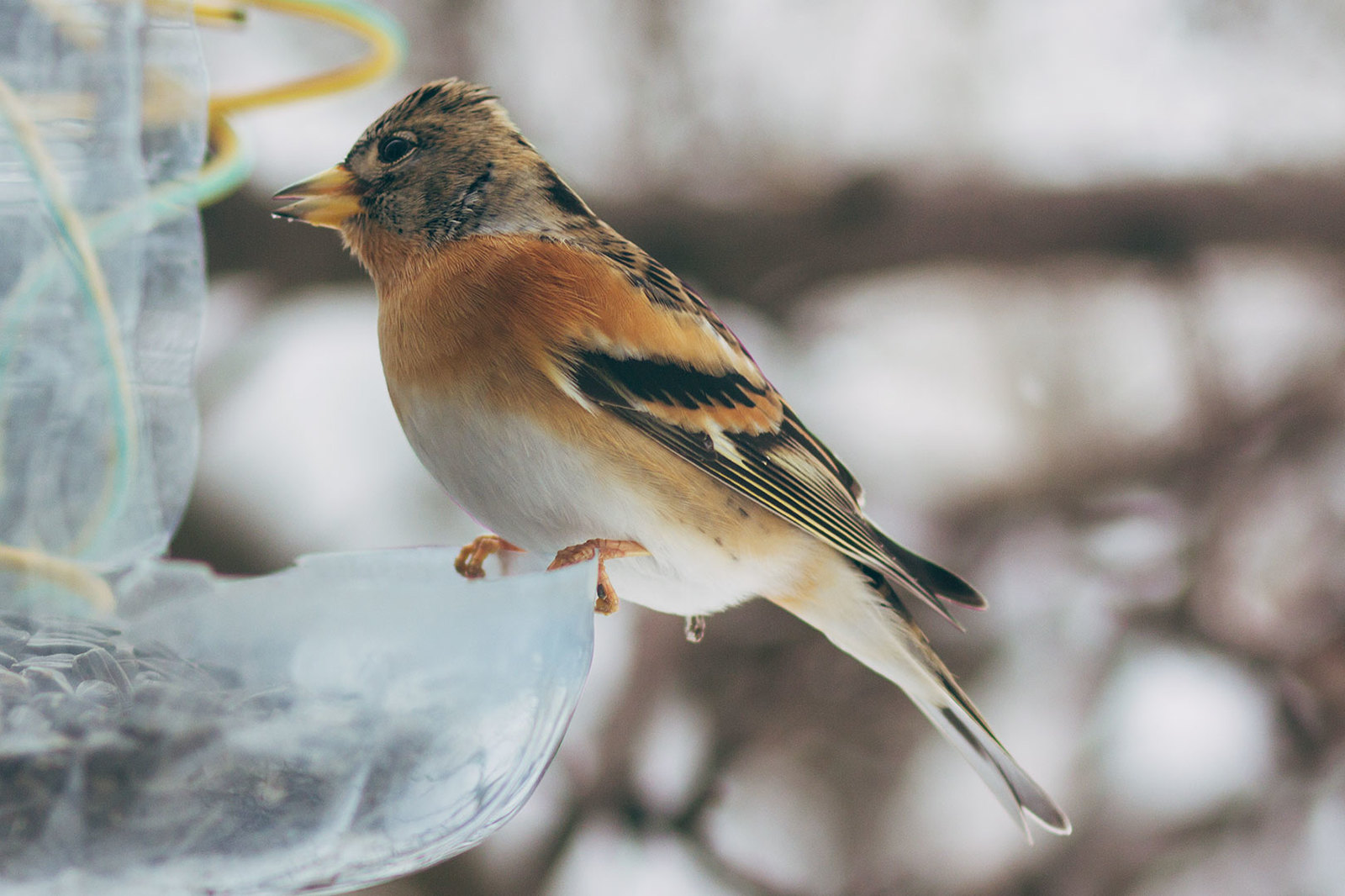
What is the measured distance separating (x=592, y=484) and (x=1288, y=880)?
1.62 meters

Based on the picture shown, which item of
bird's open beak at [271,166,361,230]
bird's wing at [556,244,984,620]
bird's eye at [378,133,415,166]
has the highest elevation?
bird's eye at [378,133,415,166]

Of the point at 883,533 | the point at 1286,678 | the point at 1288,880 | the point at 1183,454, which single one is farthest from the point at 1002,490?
the point at 883,533

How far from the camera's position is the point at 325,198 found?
69 cm

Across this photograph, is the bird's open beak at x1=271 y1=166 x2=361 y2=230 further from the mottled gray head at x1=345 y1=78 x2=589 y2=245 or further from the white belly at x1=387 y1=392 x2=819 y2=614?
the white belly at x1=387 y1=392 x2=819 y2=614

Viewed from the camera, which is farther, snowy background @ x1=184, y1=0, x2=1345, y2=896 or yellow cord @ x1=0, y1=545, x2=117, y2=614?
snowy background @ x1=184, y1=0, x2=1345, y2=896

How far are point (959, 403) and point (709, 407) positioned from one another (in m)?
1.16

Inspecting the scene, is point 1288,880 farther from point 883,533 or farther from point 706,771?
point 883,533

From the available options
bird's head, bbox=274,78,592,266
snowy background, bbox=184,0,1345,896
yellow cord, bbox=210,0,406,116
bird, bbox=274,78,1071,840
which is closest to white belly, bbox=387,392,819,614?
bird, bbox=274,78,1071,840

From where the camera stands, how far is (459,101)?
0.71 meters

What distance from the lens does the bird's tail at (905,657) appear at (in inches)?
31.6

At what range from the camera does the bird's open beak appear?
0.67 metres

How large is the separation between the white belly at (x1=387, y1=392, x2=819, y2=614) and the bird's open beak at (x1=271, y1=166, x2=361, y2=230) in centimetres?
12

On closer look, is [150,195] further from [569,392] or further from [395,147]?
[569,392]

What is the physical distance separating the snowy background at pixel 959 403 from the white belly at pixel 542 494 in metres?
1.03
